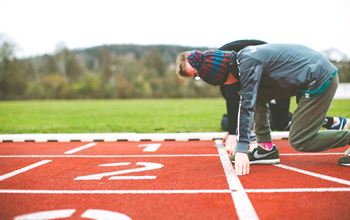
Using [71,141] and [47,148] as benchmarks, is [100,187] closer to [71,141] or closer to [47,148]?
[47,148]

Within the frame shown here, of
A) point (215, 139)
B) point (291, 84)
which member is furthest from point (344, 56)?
point (291, 84)

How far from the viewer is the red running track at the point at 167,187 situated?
2928 mm

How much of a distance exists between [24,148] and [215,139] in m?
3.93

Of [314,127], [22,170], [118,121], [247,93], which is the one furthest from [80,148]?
[118,121]

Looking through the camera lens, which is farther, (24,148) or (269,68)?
(24,148)

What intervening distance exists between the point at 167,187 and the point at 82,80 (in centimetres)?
8907

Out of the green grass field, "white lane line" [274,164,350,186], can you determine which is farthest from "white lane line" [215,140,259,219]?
the green grass field

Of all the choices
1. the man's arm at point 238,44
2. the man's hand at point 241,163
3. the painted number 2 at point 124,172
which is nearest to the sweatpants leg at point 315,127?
the man's hand at point 241,163

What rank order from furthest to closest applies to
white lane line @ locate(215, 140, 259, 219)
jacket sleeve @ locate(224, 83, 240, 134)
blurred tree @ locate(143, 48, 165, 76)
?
1. blurred tree @ locate(143, 48, 165, 76)
2. jacket sleeve @ locate(224, 83, 240, 134)
3. white lane line @ locate(215, 140, 259, 219)

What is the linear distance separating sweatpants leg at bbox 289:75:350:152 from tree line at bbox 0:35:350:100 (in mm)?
68311

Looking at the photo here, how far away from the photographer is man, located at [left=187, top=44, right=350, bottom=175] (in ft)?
12.9

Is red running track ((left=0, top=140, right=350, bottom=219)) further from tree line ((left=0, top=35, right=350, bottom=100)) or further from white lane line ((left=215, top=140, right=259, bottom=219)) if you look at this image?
tree line ((left=0, top=35, right=350, bottom=100))

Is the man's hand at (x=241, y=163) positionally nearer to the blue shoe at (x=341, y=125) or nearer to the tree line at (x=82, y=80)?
the blue shoe at (x=341, y=125)

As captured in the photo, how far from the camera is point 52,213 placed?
115 inches
